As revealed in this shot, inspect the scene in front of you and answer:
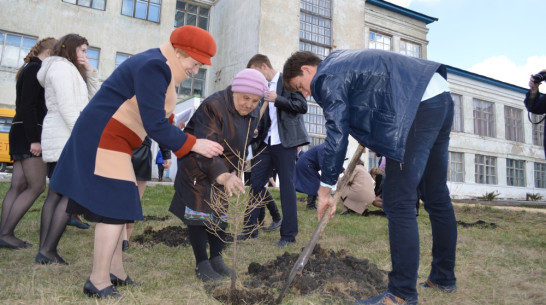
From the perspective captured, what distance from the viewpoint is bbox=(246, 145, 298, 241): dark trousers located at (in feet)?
13.7

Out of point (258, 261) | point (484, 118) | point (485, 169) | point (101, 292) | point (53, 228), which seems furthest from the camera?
point (484, 118)

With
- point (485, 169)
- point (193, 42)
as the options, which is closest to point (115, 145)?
point (193, 42)

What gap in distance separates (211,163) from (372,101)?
1.16 meters

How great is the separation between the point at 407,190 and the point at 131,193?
5.46 feet

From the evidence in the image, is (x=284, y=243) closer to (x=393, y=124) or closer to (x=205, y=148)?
(x=205, y=148)

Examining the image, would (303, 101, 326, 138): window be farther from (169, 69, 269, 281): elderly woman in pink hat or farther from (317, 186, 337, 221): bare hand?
(317, 186, 337, 221): bare hand

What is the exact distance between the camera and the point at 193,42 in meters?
2.35

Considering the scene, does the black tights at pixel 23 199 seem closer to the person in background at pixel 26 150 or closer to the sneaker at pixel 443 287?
the person in background at pixel 26 150

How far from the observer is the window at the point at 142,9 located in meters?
18.0

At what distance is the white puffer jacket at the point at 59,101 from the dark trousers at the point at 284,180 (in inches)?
73.1

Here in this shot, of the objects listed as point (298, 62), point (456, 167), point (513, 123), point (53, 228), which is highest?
point (513, 123)

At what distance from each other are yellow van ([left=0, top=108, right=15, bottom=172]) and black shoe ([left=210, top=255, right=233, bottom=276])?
14043 mm

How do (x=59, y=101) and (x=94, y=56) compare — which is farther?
(x=94, y=56)

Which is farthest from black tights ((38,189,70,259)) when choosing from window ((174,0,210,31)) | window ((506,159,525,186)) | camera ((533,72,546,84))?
window ((506,159,525,186))
